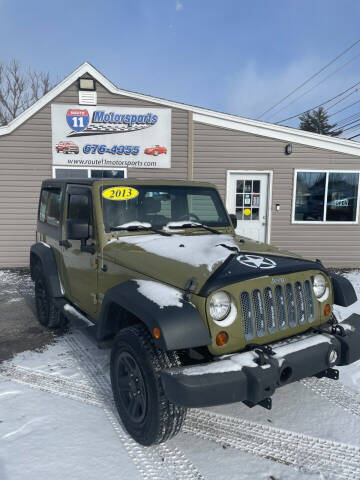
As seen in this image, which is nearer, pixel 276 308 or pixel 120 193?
pixel 276 308

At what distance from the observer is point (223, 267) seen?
251cm

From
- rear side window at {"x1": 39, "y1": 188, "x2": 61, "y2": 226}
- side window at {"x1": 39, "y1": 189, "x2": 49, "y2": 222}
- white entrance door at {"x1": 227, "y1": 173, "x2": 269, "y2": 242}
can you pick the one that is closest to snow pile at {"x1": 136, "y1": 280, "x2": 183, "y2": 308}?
rear side window at {"x1": 39, "y1": 188, "x2": 61, "y2": 226}

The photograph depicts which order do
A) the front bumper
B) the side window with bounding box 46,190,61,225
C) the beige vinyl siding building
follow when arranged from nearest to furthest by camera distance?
the front bumper → the side window with bounding box 46,190,61,225 → the beige vinyl siding building

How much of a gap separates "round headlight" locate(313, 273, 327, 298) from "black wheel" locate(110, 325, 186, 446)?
125 cm

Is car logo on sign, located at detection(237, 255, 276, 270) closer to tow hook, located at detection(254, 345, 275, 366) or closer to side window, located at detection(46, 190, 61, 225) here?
tow hook, located at detection(254, 345, 275, 366)

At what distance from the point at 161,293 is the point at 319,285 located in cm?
130

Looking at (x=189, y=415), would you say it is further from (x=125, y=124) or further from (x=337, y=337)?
(x=125, y=124)

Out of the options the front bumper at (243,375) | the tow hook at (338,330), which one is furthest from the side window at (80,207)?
the tow hook at (338,330)

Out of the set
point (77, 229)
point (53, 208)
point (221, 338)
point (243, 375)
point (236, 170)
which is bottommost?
point (243, 375)

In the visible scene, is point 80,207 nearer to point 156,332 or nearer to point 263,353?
point 156,332

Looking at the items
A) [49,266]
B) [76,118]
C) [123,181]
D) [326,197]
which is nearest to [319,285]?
[123,181]

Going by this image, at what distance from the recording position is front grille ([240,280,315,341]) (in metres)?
2.41

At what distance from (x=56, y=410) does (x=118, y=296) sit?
121 centimetres

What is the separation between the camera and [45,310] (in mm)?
4848
